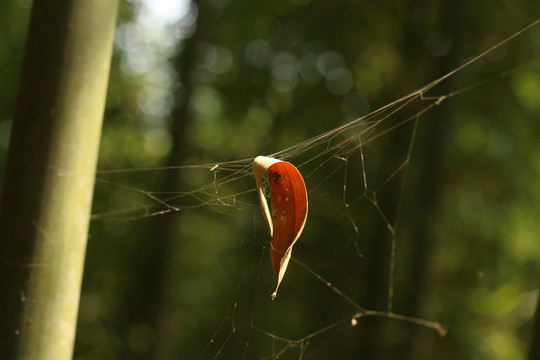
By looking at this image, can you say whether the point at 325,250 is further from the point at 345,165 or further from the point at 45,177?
the point at 45,177

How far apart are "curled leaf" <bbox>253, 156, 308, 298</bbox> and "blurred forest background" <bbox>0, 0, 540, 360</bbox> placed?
1.05m

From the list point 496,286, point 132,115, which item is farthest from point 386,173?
point 132,115

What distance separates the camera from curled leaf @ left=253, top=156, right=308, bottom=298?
340 millimetres

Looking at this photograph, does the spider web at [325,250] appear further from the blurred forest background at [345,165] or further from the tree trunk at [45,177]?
the tree trunk at [45,177]

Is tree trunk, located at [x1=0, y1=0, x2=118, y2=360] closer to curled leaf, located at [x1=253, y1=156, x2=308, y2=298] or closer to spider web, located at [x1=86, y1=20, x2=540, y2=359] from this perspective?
curled leaf, located at [x1=253, y1=156, x2=308, y2=298]

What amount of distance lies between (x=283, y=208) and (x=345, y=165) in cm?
158

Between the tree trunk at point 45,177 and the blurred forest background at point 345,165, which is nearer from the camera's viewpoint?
the tree trunk at point 45,177

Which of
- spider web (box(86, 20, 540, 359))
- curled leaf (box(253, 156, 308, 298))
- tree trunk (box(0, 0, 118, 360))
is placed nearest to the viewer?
curled leaf (box(253, 156, 308, 298))

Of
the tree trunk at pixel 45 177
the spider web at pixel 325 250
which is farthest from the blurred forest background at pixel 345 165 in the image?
the tree trunk at pixel 45 177

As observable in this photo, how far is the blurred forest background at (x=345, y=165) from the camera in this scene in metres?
2.12

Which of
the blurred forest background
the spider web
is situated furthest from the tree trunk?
the spider web

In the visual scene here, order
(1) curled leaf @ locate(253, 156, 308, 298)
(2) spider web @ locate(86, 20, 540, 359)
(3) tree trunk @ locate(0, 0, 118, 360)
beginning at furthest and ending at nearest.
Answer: (2) spider web @ locate(86, 20, 540, 359) → (3) tree trunk @ locate(0, 0, 118, 360) → (1) curled leaf @ locate(253, 156, 308, 298)

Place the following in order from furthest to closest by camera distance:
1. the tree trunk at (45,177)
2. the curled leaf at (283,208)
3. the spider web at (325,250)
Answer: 1. the spider web at (325,250)
2. the tree trunk at (45,177)
3. the curled leaf at (283,208)

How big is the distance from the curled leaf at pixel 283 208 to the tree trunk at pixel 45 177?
0.23 metres
